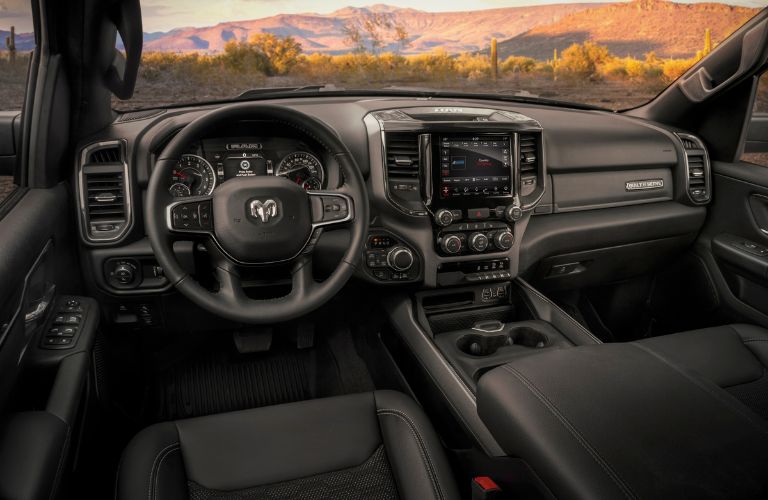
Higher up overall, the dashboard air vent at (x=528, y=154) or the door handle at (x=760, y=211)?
the dashboard air vent at (x=528, y=154)

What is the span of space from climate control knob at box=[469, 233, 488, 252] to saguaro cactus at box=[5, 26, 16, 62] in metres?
1.70

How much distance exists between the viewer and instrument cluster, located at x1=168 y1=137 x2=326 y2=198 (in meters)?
1.98

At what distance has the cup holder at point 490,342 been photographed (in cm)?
225

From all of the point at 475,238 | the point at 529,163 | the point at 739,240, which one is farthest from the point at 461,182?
the point at 739,240

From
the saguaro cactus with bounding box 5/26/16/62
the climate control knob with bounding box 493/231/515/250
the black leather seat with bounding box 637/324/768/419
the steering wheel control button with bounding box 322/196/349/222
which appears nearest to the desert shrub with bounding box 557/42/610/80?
the climate control knob with bounding box 493/231/515/250

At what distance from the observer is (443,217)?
2250 mm

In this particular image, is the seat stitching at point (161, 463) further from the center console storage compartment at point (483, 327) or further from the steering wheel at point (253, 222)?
the center console storage compartment at point (483, 327)

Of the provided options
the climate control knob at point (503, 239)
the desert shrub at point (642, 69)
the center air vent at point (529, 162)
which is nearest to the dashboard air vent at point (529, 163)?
the center air vent at point (529, 162)

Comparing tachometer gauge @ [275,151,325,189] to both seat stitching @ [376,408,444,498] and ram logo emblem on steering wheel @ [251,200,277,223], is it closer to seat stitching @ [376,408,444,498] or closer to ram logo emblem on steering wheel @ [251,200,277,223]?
ram logo emblem on steering wheel @ [251,200,277,223]

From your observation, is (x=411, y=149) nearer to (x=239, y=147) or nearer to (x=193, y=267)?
(x=239, y=147)

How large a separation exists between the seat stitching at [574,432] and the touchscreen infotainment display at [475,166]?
0.93 meters

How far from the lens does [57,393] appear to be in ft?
4.90

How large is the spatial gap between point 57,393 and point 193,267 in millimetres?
597

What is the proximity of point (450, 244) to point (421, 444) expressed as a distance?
872 millimetres
